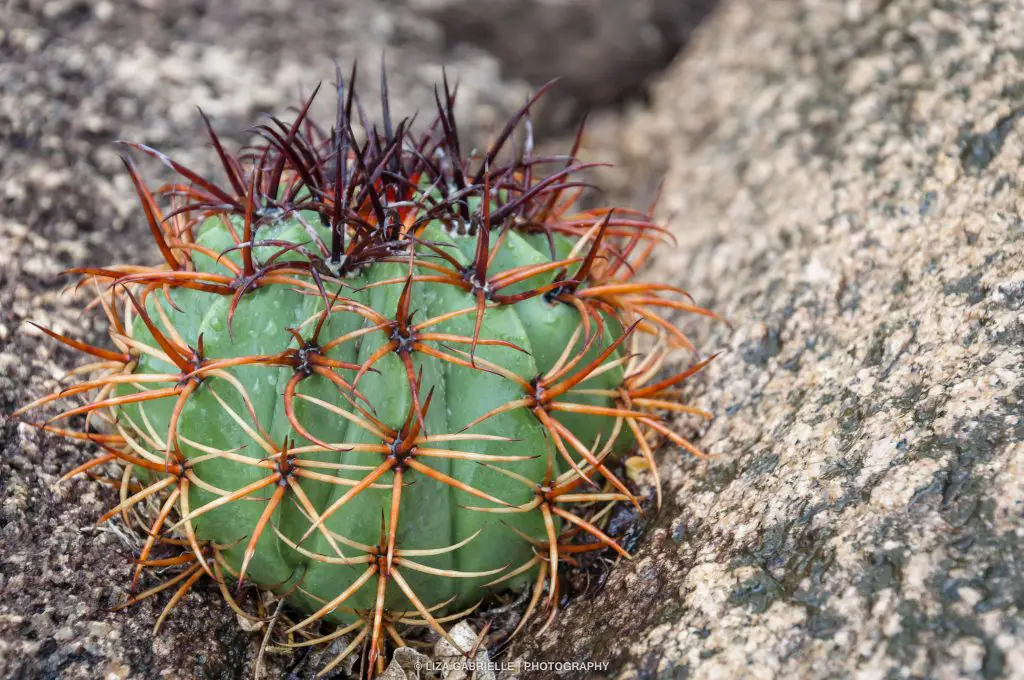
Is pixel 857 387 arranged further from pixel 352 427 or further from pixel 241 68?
pixel 241 68

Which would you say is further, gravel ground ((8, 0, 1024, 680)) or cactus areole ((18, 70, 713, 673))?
cactus areole ((18, 70, 713, 673))

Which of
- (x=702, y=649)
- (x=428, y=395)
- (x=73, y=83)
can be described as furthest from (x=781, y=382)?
(x=73, y=83)

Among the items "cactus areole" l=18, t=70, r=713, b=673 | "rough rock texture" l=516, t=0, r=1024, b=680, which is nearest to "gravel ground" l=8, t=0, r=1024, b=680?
"rough rock texture" l=516, t=0, r=1024, b=680

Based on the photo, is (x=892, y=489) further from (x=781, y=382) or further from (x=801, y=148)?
(x=801, y=148)

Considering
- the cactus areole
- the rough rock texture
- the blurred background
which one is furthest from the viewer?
the blurred background

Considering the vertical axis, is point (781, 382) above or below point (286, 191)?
below

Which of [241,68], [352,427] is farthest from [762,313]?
[241,68]

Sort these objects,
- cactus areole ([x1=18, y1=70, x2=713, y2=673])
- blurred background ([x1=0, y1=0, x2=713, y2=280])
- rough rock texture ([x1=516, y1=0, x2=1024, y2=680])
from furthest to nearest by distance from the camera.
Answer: blurred background ([x1=0, y1=0, x2=713, y2=280]), cactus areole ([x1=18, y1=70, x2=713, y2=673]), rough rock texture ([x1=516, y1=0, x2=1024, y2=680])

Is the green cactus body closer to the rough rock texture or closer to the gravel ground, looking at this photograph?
the gravel ground
